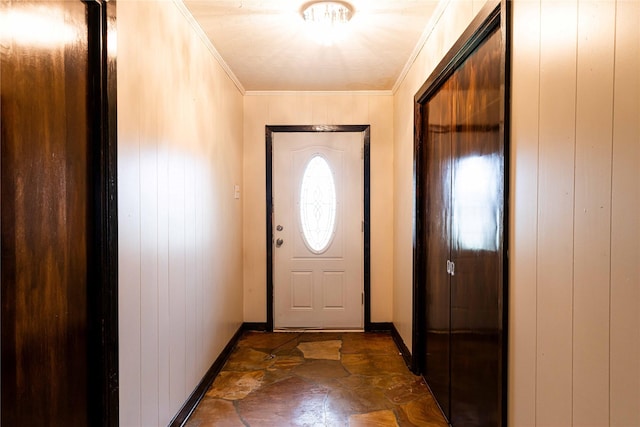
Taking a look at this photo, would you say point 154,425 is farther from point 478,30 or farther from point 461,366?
point 478,30

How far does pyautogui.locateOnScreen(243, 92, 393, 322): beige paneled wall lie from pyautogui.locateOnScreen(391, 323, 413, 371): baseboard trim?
217mm

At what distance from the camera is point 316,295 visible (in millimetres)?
4020

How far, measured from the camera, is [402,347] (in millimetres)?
Result: 3354

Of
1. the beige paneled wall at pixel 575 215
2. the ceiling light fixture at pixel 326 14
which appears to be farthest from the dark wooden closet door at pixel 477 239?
the ceiling light fixture at pixel 326 14

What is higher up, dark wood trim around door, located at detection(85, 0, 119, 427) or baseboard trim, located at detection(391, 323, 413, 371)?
dark wood trim around door, located at detection(85, 0, 119, 427)

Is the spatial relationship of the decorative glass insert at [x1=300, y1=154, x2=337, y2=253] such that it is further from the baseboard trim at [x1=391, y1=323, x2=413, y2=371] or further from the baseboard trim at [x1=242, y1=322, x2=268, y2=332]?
the baseboard trim at [x1=391, y1=323, x2=413, y2=371]

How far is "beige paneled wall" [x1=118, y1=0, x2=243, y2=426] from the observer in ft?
5.31

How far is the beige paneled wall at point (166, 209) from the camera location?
5.31 feet

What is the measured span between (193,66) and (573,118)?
216cm

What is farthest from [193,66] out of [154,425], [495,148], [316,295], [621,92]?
[316,295]

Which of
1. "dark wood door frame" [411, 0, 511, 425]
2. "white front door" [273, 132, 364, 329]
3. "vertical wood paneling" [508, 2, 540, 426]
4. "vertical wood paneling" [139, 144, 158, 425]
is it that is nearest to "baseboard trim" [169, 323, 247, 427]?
"vertical wood paneling" [139, 144, 158, 425]

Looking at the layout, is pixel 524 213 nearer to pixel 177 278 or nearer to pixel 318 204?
pixel 177 278

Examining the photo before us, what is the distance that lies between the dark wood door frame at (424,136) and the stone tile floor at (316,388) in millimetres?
405

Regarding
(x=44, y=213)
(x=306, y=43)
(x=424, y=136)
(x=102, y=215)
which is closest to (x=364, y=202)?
(x=424, y=136)
